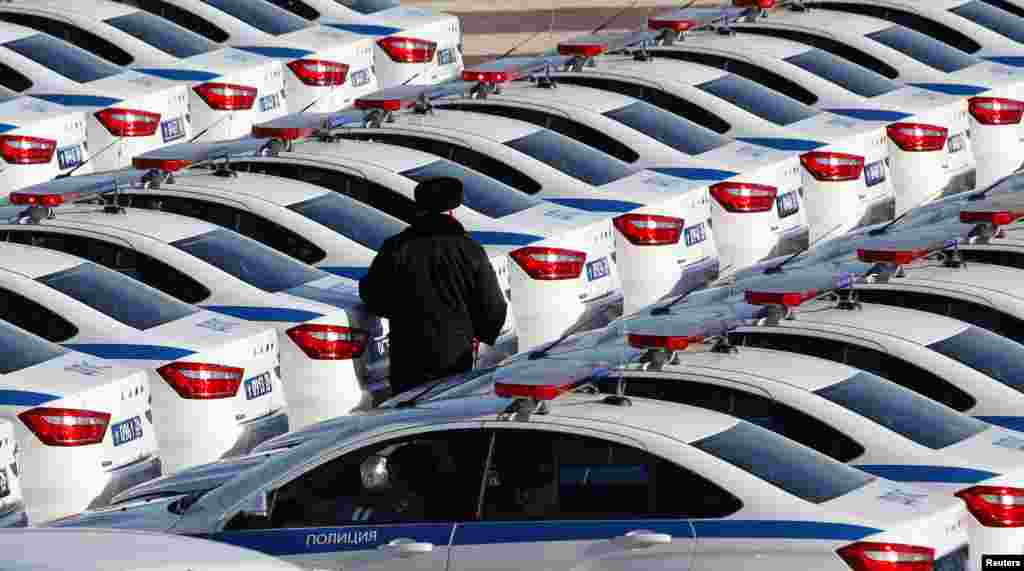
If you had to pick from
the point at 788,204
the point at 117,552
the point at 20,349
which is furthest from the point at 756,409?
the point at 788,204

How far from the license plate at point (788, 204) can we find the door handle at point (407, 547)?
20.5ft

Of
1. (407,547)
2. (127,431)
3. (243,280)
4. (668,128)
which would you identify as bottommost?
(127,431)

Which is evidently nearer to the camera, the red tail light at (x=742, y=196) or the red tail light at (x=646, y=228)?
the red tail light at (x=646, y=228)

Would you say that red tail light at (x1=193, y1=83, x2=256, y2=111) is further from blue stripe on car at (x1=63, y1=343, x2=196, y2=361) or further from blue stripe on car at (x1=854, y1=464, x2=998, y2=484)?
blue stripe on car at (x1=854, y1=464, x2=998, y2=484)

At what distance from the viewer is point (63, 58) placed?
62.4 ft

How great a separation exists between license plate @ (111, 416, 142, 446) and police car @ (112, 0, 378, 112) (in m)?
7.36

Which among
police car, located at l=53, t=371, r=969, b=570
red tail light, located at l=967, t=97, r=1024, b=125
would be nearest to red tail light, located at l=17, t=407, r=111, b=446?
police car, located at l=53, t=371, r=969, b=570

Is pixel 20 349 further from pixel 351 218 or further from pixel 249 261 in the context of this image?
pixel 351 218

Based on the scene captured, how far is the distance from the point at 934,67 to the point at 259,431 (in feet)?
26.7

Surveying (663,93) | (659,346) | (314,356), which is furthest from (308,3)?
(659,346)

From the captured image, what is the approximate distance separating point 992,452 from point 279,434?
3.70 m

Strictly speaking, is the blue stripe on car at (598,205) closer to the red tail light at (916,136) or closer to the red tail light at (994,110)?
the red tail light at (916,136)

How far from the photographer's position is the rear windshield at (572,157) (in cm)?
1532

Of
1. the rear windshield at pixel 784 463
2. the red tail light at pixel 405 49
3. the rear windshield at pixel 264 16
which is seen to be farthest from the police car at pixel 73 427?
the rear windshield at pixel 264 16
